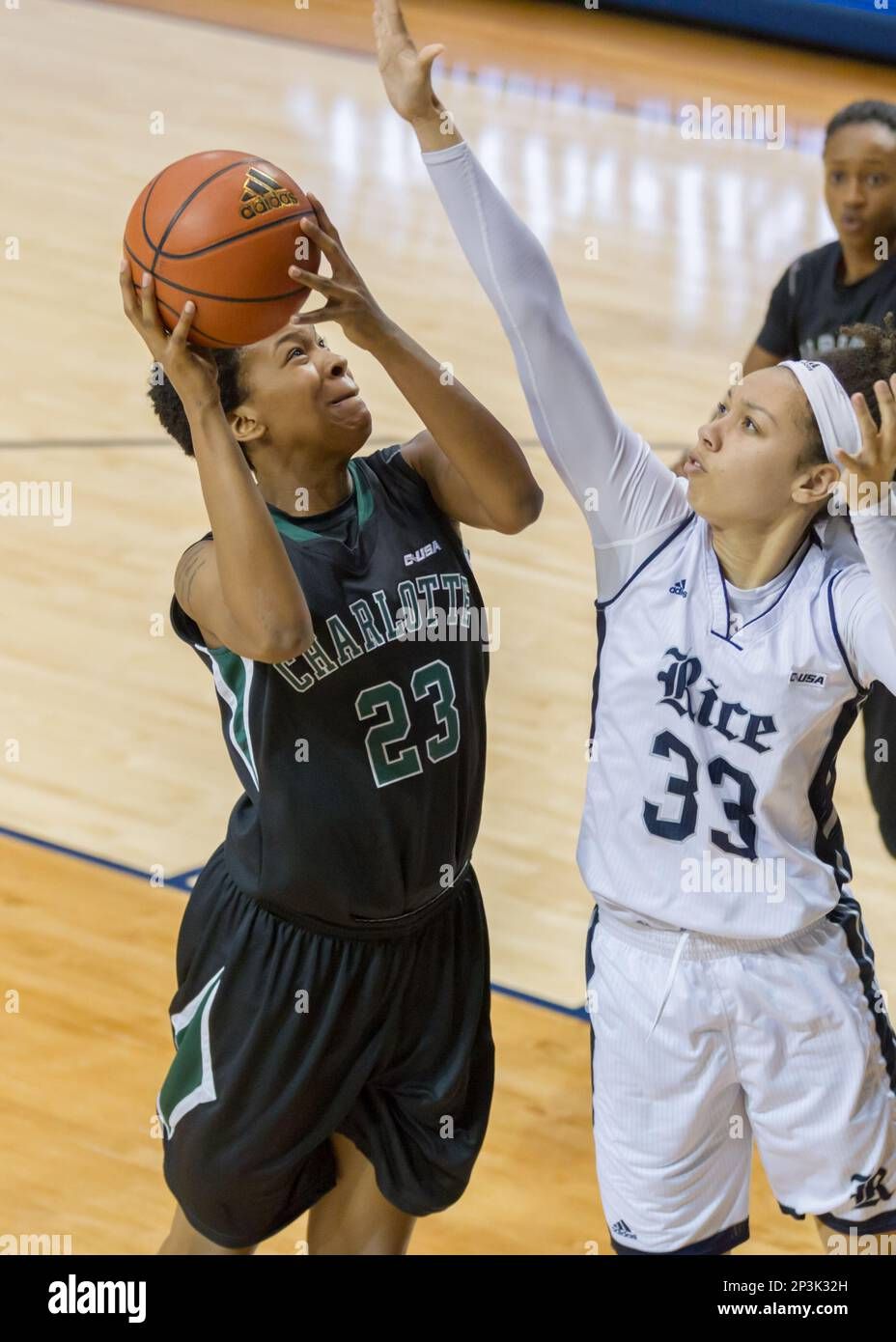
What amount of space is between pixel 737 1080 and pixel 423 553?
978 millimetres

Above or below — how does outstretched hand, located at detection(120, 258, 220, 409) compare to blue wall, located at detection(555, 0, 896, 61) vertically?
below

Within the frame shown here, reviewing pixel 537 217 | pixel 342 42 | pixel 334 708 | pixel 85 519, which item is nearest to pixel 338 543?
Result: pixel 334 708

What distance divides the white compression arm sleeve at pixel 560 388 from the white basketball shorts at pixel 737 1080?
632mm

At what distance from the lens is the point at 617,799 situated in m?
3.12

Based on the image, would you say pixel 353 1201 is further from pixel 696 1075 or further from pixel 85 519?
pixel 85 519

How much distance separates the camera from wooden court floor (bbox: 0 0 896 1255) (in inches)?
173

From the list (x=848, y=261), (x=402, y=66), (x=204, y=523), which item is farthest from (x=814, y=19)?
(x=402, y=66)

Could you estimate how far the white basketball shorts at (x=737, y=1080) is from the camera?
306 centimetres

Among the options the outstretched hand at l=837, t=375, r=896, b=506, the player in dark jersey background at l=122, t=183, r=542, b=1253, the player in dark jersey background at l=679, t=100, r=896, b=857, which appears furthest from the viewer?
the player in dark jersey background at l=679, t=100, r=896, b=857

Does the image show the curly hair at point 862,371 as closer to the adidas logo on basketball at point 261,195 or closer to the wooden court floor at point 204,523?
the adidas logo on basketball at point 261,195

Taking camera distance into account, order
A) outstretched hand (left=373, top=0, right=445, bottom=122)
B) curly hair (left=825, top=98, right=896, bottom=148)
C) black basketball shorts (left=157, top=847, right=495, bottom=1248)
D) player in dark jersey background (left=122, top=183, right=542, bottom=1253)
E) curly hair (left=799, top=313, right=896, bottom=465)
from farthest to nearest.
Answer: curly hair (left=825, top=98, right=896, bottom=148)
black basketball shorts (left=157, top=847, right=495, bottom=1248)
player in dark jersey background (left=122, top=183, right=542, bottom=1253)
curly hair (left=799, top=313, right=896, bottom=465)
outstretched hand (left=373, top=0, right=445, bottom=122)

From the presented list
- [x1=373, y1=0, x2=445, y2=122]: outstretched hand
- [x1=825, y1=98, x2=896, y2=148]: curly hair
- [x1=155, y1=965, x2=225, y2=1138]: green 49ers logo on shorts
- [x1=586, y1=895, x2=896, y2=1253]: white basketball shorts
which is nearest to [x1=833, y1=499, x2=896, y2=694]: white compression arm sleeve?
[x1=586, y1=895, x2=896, y2=1253]: white basketball shorts

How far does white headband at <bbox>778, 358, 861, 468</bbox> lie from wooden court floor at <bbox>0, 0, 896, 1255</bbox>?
1.82m

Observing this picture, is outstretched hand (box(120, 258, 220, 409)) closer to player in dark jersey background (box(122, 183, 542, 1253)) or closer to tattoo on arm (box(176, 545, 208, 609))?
player in dark jersey background (box(122, 183, 542, 1253))
